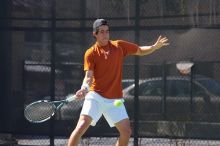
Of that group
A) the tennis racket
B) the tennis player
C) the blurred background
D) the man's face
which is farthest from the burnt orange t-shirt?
the blurred background

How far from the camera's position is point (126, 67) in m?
9.41

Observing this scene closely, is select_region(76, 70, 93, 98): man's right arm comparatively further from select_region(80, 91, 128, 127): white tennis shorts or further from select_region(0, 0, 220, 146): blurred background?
select_region(0, 0, 220, 146): blurred background

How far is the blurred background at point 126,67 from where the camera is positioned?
912 centimetres

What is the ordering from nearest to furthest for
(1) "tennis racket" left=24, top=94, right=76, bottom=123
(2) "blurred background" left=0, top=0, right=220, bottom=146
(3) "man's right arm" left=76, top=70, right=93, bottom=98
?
(3) "man's right arm" left=76, top=70, right=93, bottom=98
(1) "tennis racket" left=24, top=94, right=76, bottom=123
(2) "blurred background" left=0, top=0, right=220, bottom=146

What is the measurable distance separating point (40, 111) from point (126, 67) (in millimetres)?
2270

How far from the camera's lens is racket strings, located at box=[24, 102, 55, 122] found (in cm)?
739

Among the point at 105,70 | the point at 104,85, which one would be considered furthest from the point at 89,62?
the point at 104,85

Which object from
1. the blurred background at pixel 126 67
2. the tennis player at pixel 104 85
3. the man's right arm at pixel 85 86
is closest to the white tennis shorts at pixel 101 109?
the tennis player at pixel 104 85

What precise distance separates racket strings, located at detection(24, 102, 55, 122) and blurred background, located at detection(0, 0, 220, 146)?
7.11 ft

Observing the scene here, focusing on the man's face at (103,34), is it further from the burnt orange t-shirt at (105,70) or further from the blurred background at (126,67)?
the blurred background at (126,67)

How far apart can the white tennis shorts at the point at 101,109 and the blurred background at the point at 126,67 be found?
2.05 meters

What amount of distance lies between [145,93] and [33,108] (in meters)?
2.37

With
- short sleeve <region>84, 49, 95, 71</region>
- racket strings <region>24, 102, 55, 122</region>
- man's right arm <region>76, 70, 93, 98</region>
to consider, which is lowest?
racket strings <region>24, 102, 55, 122</region>

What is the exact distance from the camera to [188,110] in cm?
919
